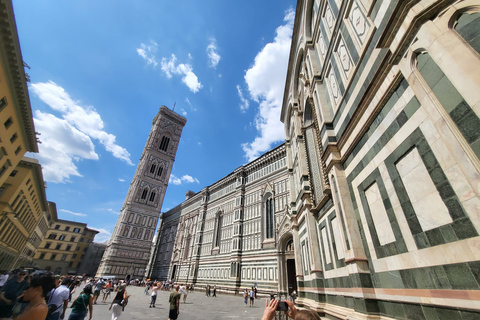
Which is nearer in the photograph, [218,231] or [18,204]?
[18,204]

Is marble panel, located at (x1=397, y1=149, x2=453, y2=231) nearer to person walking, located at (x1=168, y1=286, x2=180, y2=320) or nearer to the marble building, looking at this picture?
the marble building

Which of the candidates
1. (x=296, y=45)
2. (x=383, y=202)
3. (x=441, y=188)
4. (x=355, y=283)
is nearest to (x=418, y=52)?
(x=441, y=188)

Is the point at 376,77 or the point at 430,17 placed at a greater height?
the point at 376,77

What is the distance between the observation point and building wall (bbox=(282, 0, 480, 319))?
2396 mm

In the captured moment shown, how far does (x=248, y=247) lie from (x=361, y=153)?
2508 cm

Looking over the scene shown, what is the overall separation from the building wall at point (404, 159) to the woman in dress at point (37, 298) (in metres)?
5.04

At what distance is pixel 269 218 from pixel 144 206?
116ft

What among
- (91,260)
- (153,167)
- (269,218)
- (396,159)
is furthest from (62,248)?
(396,159)

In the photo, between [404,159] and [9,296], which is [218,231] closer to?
[9,296]

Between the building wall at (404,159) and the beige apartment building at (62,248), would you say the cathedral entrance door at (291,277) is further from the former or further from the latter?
the beige apartment building at (62,248)

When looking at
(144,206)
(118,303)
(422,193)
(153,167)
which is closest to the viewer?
(422,193)

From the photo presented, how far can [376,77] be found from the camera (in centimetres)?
408

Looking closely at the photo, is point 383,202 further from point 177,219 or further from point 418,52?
point 177,219

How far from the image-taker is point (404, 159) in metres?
3.46
